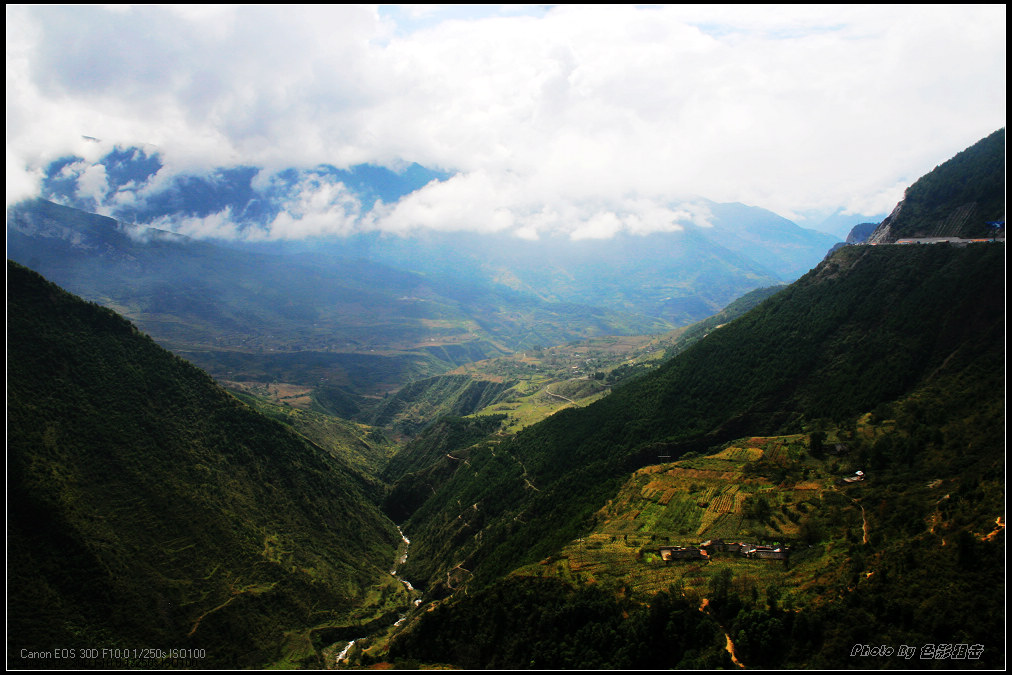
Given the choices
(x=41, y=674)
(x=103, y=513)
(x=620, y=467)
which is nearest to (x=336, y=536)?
(x=103, y=513)

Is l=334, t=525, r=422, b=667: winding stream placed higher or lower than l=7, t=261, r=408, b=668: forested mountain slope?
lower

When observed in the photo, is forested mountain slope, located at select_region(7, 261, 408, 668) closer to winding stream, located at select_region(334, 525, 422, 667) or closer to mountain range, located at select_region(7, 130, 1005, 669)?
mountain range, located at select_region(7, 130, 1005, 669)

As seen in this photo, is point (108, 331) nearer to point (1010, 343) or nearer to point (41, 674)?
point (41, 674)

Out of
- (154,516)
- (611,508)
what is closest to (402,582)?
(154,516)

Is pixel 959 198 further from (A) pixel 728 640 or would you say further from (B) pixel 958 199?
(A) pixel 728 640

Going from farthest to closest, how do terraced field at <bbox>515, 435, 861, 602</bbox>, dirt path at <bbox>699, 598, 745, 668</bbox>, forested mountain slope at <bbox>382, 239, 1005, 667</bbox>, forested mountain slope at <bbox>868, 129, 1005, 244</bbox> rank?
forested mountain slope at <bbox>868, 129, 1005, 244</bbox> → terraced field at <bbox>515, 435, 861, 602</bbox> → dirt path at <bbox>699, 598, 745, 668</bbox> → forested mountain slope at <bbox>382, 239, 1005, 667</bbox>

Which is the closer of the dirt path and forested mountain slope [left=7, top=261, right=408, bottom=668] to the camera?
the dirt path

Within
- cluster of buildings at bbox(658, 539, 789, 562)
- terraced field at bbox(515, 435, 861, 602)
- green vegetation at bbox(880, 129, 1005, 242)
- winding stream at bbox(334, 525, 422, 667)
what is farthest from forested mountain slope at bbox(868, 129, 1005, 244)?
winding stream at bbox(334, 525, 422, 667)

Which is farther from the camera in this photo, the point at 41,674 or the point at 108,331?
the point at 108,331
